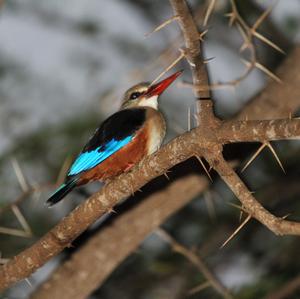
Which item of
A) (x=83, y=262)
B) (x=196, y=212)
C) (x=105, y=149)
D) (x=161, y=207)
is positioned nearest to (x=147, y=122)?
(x=105, y=149)

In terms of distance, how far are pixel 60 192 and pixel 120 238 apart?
96 cm

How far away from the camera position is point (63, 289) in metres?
5.30

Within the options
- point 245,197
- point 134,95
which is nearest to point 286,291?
point 245,197

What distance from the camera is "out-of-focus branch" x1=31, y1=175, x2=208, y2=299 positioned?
5.41 meters

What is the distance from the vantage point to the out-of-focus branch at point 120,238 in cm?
541

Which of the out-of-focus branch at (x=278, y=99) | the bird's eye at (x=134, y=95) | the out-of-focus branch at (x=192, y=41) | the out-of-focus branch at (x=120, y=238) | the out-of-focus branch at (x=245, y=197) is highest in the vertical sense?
the out-of-focus branch at (x=192, y=41)

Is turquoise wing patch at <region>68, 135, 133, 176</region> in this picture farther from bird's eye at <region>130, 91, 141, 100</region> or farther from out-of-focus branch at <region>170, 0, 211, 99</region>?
out-of-focus branch at <region>170, 0, 211, 99</region>

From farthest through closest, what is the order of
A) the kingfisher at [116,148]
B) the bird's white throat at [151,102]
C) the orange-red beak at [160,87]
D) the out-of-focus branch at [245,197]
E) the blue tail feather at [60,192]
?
the bird's white throat at [151,102]
the orange-red beak at [160,87]
the kingfisher at [116,148]
the blue tail feather at [60,192]
the out-of-focus branch at [245,197]

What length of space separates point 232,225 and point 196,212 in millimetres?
1347

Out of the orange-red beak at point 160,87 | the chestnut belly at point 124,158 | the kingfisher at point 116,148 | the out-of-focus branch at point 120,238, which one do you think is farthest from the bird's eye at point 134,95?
the chestnut belly at point 124,158

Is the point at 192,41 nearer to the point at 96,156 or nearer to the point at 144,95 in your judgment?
the point at 96,156

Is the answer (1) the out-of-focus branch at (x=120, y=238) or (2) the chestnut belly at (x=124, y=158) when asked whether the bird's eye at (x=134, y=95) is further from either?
(2) the chestnut belly at (x=124, y=158)

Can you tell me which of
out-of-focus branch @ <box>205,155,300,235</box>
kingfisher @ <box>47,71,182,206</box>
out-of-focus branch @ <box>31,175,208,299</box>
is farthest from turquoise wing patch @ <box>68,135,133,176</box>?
out-of-focus branch @ <box>205,155,300,235</box>

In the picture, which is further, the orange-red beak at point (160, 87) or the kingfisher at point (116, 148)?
the orange-red beak at point (160, 87)
